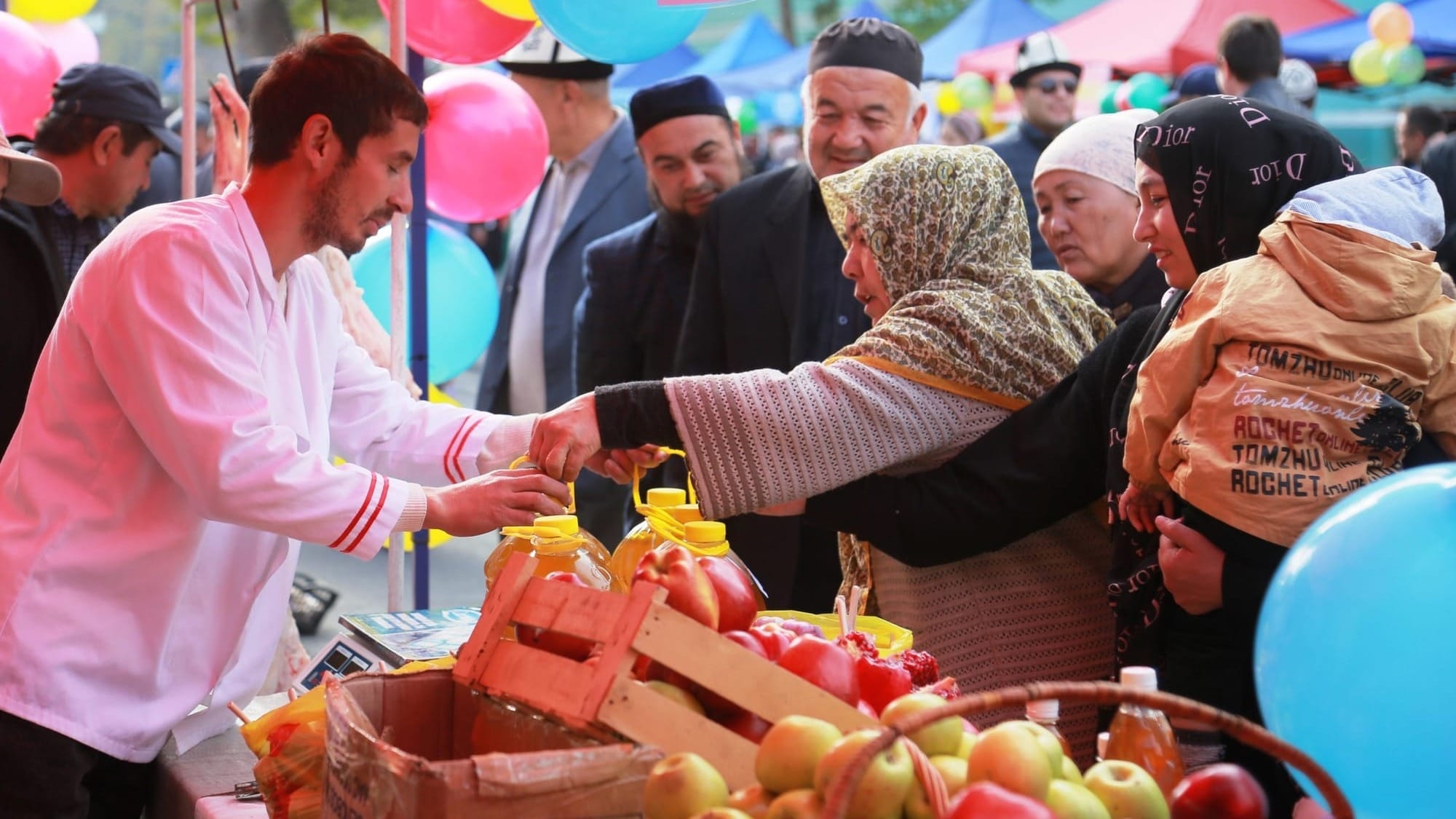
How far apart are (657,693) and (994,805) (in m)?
0.43

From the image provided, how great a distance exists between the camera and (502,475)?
7.36 feet

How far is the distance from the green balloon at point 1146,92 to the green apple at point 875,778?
33.1 ft

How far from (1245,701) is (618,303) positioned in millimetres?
2429

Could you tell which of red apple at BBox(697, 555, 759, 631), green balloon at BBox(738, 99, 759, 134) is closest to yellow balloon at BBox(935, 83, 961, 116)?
green balloon at BBox(738, 99, 759, 134)

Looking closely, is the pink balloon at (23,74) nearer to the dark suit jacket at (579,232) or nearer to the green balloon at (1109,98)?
the dark suit jacket at (579,232)

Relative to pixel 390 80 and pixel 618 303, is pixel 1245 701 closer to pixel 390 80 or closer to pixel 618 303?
pixel 390 80

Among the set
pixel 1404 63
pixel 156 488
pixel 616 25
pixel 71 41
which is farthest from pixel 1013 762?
pixel 1404 63

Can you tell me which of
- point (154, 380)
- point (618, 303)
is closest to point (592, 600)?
point (154, 380)

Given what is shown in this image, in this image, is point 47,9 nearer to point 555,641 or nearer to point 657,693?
point 555,641

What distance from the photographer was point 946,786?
1269 mm

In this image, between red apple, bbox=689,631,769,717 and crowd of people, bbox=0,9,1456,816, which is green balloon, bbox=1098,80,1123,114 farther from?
red apple, bbox=689,631,769,717

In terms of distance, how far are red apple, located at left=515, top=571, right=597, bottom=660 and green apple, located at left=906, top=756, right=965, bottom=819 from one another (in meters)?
0.43

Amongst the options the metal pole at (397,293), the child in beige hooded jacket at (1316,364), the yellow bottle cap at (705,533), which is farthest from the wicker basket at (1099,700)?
the metal pole at (397,293)

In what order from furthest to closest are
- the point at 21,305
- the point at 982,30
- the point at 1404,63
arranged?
the point at 982,30 < the point at 1404,63 < the point at 21,305
